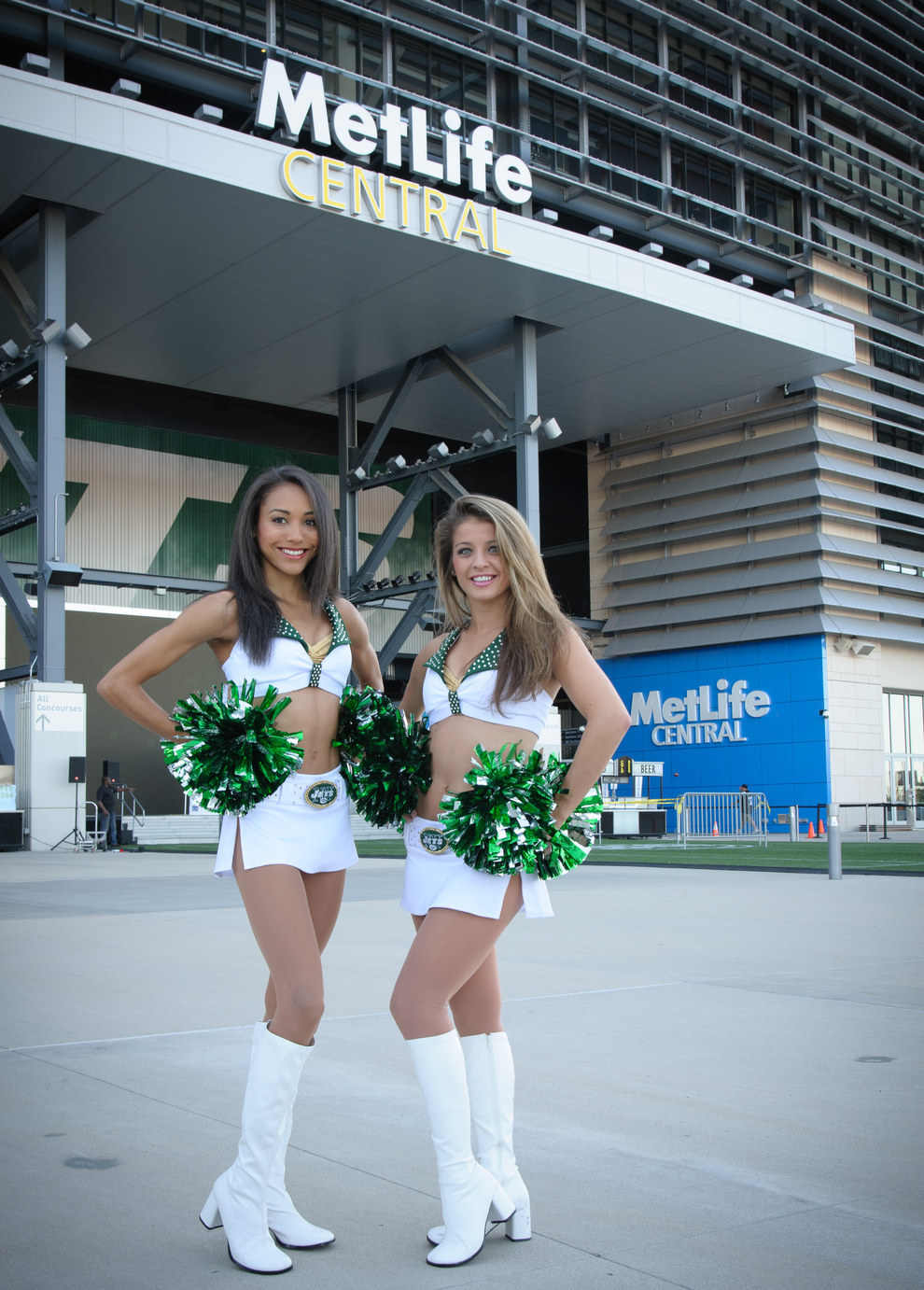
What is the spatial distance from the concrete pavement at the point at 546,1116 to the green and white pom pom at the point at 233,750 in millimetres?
1082

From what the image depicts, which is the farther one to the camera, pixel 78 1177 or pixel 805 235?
pixel 805 235

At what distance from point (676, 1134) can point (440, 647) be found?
5.67 feet

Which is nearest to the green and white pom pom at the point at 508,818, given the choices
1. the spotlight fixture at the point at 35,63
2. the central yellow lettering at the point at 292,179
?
the central yellow lettering at the point at 292,179

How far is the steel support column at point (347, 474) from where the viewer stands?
123 feet

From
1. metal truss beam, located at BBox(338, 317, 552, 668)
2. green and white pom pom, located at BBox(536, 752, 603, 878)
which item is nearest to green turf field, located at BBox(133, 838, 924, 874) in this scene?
metal truss beam, located at BBox(338, 317, 552, 668)

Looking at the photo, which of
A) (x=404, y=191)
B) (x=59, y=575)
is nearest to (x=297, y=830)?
(x=59, y=575)

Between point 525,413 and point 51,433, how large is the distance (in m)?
11.8

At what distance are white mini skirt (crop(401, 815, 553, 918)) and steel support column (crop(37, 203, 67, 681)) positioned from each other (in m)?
23.5

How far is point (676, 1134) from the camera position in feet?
12.7

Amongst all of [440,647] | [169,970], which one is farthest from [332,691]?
[169,970]

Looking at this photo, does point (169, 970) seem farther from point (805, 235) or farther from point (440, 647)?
point (805, 235)

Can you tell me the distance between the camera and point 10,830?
25359 mm

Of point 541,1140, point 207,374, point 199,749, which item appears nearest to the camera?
point 199,749

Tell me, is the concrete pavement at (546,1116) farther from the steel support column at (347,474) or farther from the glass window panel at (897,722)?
the glass window panel at (897,722)
